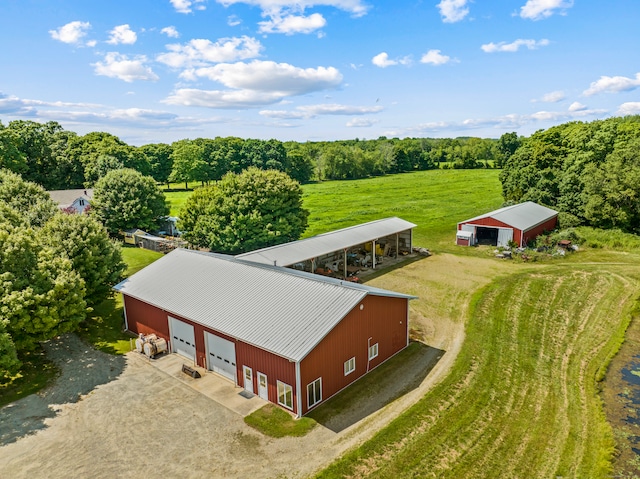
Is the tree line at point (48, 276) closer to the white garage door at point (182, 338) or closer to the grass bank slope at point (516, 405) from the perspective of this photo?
the white garage door at point (182, 338)

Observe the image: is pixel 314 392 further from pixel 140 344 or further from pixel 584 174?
pixel 584 174

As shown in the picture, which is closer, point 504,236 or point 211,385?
point 211,385

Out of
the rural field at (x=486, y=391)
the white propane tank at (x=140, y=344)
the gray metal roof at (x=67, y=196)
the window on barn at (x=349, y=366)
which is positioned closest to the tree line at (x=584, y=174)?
the rural field at (x=486, y=391)

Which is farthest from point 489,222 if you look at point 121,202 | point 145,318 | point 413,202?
point 121,202

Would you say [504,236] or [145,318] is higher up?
[504,236]

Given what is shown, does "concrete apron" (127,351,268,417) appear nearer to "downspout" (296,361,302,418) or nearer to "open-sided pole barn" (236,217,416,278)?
"downspout" (296,361,302,418)

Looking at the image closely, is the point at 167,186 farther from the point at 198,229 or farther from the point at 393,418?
the point at 393,418

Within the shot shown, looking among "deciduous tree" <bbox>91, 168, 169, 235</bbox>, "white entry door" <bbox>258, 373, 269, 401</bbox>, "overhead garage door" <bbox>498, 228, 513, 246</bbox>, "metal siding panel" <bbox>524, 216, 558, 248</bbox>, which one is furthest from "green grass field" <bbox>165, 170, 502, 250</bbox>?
"white entry door" <bbox>258, 373, 269, 401</bbox>
